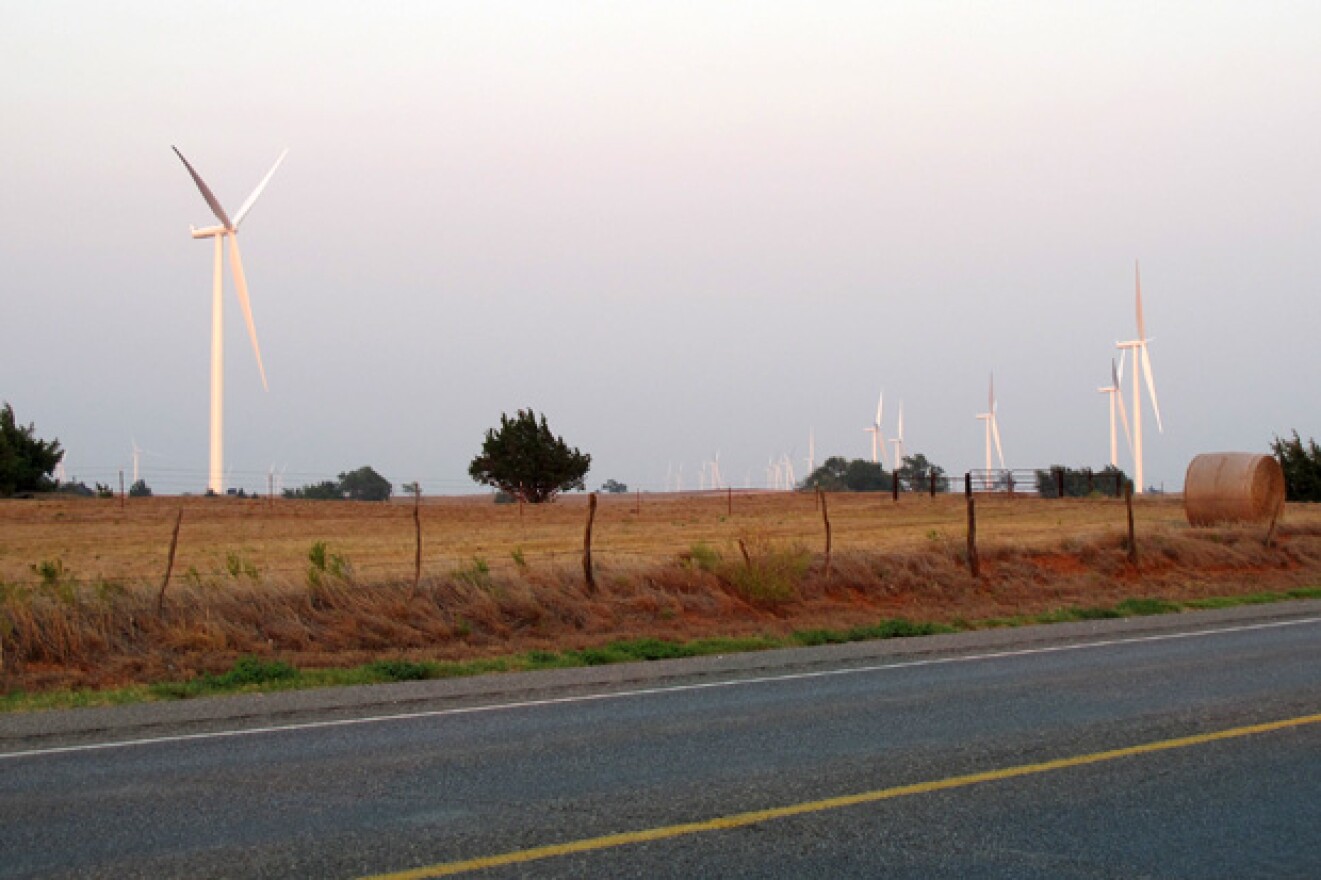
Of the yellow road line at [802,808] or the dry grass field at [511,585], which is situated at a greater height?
the dry grass field at [511,585]

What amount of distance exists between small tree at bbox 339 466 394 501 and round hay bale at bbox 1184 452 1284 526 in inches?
3015

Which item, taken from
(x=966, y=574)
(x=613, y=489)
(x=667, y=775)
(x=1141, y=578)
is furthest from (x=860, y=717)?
(x=613, y=489)

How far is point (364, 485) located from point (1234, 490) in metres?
89.6

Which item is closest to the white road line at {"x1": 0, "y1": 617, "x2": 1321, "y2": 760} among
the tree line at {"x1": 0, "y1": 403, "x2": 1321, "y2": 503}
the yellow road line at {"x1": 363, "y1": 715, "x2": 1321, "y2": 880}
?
the yellow road line at {"x1": 363, "y1": 715, "x2": 1321, "y2": 880}

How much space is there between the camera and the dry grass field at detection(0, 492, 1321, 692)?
623 inches

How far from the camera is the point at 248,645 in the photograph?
16.0 m

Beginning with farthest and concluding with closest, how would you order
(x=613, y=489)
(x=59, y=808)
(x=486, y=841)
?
(x=613, y=489)
(x=59, y=808)
(x=486, y=841)

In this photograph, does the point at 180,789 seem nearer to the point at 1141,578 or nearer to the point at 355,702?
the point at 355,702

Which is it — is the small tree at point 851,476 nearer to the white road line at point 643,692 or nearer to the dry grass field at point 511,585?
the dry grass field at point 511,585

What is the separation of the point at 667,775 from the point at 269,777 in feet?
8.32

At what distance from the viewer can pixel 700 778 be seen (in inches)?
329

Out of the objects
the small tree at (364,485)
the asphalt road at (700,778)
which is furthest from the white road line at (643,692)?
the small tree at (364,485)

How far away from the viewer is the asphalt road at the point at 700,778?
258 inches

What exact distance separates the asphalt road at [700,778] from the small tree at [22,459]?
2153 inches
